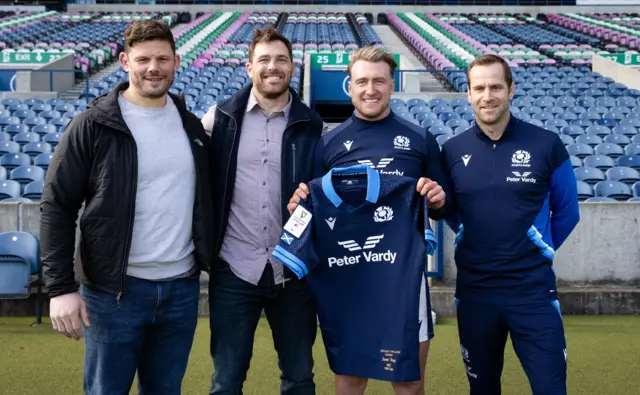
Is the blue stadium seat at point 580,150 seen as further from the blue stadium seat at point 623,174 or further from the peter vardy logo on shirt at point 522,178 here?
the peter vardy logo on shirt at point 522,178

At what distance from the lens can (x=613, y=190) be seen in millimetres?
7508

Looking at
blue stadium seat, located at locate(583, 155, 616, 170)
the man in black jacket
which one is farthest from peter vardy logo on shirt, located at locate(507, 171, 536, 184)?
blue stadium seat, located at locate(583, 155, 616, 170)

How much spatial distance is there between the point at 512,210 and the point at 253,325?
1283mm

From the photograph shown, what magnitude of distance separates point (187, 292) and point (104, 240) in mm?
424

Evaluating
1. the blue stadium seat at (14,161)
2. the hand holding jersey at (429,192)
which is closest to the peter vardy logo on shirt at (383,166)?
the hand holding jersey at (429,192)

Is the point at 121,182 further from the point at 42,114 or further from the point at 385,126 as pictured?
the point at 42,114

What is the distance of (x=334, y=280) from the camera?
293 cm

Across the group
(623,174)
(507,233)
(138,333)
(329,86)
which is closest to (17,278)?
(138,333)

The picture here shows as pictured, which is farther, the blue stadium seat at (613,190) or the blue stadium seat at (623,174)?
the blue stadium seat at (623,174)

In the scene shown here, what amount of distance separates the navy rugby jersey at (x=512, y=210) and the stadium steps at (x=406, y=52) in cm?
1658

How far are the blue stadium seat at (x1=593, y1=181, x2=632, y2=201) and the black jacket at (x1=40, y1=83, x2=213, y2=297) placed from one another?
6.30m

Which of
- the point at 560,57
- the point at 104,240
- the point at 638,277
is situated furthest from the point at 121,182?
the point at 560,57

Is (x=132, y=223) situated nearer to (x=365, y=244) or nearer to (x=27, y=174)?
(x=365, y=244)

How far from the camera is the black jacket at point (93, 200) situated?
8.42ft
